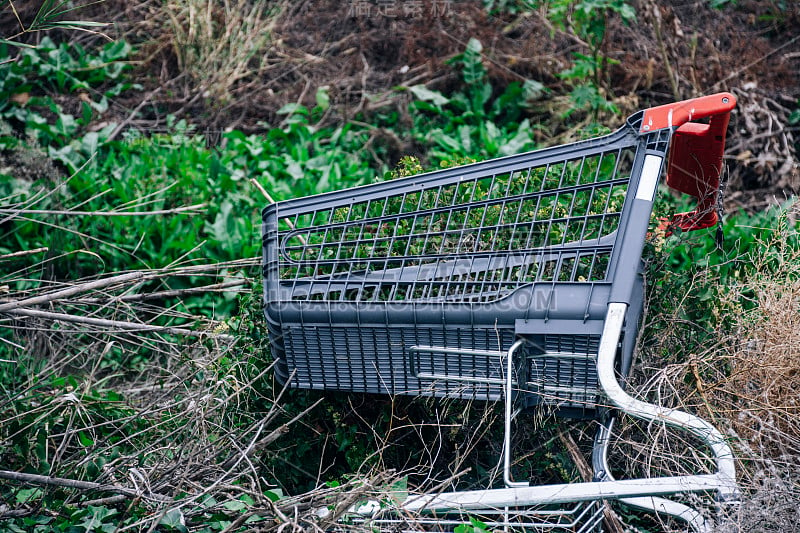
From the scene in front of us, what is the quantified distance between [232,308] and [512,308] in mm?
1771

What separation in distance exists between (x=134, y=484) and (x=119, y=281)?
0.89 metres

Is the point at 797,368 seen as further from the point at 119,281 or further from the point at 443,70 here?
the point at 443,70

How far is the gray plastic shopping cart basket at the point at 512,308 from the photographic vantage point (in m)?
1.92

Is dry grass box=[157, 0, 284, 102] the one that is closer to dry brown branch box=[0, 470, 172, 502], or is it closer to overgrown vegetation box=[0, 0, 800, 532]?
overgrown vegetation box=[0, 0, 800, 532]

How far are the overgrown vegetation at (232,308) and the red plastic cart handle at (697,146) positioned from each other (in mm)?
241

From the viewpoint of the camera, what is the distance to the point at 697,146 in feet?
7.09

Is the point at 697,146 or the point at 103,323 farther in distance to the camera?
the point at 103,323

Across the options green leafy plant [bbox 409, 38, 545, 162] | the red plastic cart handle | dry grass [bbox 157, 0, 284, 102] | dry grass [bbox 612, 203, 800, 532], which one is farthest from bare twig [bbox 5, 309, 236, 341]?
dry grass [bbox 157, 0, 284, 102]

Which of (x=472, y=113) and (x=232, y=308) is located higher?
(x=472, y=113)

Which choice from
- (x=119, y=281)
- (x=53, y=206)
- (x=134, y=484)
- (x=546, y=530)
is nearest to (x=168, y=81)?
(x=53, y=206)

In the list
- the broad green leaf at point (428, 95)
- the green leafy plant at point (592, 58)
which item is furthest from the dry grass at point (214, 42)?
the green leafy plant at point (592, 58)

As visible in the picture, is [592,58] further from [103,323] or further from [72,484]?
[72,484]

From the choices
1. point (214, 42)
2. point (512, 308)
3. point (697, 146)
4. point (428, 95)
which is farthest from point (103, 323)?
point (214, 42)

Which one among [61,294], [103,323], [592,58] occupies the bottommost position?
[103,323]
